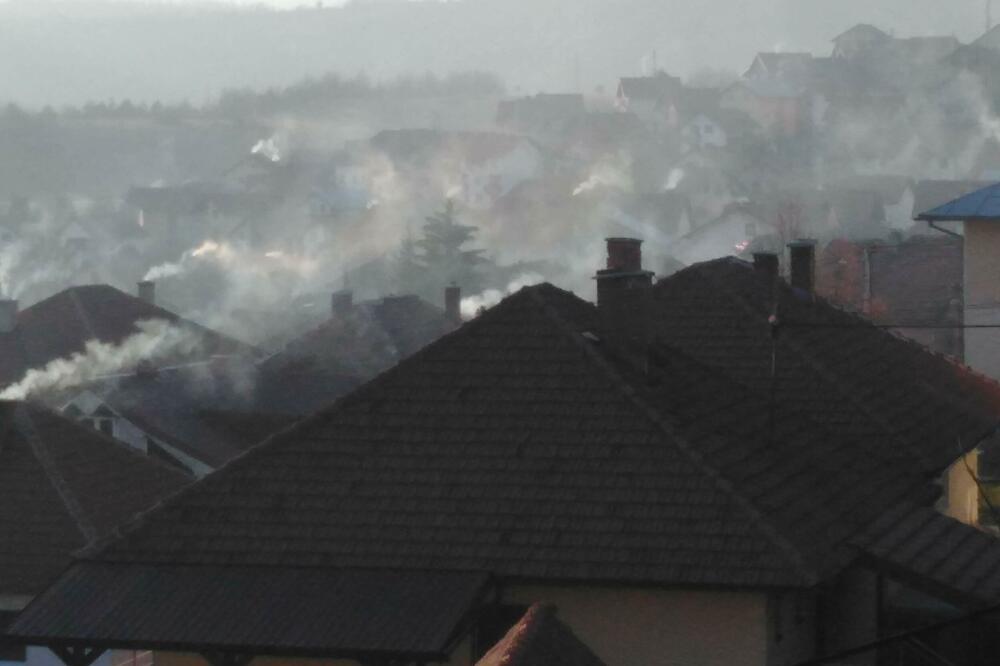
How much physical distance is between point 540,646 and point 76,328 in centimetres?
3789

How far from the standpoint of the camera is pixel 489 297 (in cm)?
6500

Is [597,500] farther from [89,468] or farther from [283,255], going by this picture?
[283,255]

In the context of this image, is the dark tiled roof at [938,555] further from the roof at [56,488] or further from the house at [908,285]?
the house at [908,285]

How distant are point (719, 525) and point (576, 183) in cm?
7823

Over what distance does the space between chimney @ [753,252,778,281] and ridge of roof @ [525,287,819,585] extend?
5.83m

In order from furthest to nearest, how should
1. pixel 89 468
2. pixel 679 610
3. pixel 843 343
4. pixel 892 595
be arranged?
1. pixel 89 468
2. pixel 843 343
3. pixel 892 595
4. pixel 679 610

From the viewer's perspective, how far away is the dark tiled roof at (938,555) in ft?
51.9

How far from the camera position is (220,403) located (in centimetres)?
3959

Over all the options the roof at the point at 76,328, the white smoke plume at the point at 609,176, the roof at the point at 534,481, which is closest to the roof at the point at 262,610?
the roof at the point at 534,481

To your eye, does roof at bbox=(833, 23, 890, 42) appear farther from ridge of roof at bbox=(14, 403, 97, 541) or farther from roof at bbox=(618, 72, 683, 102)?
ridge of roof at bbox=(14, 403, 97, 541)

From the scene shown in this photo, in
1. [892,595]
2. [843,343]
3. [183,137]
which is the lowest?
[892,595]

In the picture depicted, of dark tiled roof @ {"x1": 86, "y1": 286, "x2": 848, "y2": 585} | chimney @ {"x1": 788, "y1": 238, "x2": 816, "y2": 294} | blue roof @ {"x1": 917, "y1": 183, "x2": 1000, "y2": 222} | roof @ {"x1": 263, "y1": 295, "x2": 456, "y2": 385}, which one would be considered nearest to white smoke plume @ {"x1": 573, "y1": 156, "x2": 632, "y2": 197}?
roof @ {"x1": 263, "y1": 295, "x2": 456, "y2": 385}

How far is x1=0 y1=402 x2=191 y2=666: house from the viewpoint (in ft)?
74.1

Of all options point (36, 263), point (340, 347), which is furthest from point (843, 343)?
point (36, 263)
